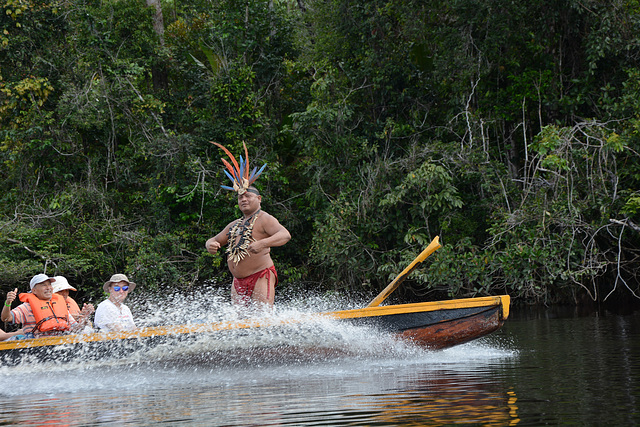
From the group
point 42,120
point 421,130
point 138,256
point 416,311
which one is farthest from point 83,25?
point 416,311

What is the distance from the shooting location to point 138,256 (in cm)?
1278

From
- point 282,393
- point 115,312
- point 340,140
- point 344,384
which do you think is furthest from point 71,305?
point 340,140

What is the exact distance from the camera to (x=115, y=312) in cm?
617

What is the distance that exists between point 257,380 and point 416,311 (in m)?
1.48

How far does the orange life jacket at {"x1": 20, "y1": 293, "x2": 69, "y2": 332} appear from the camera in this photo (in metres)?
6.38

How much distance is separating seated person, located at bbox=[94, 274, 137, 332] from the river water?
0.33 meters

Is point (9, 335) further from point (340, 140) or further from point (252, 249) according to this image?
point (340, 140)

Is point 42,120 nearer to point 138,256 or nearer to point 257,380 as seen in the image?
point 138,256

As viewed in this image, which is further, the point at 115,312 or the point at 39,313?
the point at 39,313

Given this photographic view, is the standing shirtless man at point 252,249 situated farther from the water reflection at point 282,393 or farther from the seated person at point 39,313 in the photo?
the seated person at point 39,313

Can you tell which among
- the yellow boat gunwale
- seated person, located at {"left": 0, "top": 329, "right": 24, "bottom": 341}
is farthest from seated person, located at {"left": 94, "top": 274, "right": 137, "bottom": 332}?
seated person, located at {"left": 0, "top": 329, "right": 24, "bottom": 341}

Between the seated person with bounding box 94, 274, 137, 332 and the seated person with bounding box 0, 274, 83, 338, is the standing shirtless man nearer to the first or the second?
the seated person with bounding box 94, 274, 137, 332

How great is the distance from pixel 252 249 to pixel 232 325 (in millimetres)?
790

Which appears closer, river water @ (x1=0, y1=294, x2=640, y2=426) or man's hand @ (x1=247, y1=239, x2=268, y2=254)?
river water @ (x1=0, y1=294, x2=640, y2=426)
